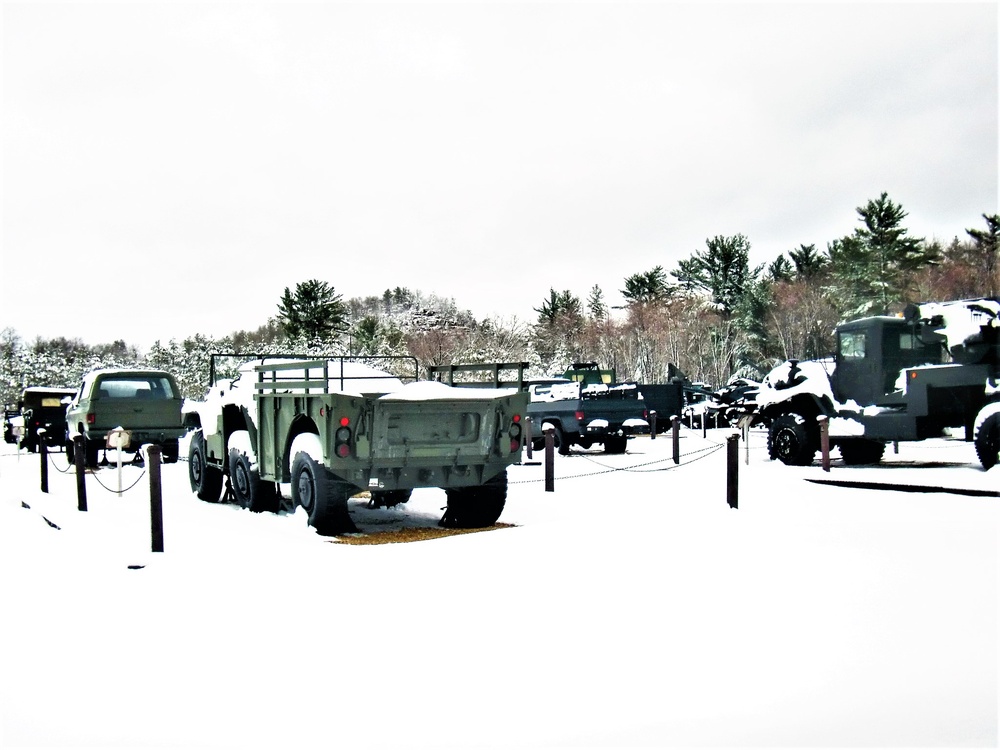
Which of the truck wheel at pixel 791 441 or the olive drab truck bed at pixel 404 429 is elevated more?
the olive drab truck bed at pixel 404 429

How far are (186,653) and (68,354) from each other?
263 ft

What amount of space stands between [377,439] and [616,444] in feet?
43.6

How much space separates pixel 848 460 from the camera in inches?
763

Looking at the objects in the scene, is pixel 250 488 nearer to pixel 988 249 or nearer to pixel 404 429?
pixel 404 429

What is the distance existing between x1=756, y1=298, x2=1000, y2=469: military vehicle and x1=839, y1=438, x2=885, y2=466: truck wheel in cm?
2

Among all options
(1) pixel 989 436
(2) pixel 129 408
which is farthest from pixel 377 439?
(2) pixel 129 408

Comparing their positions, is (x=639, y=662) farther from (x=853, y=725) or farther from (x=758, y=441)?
(x=758, y=441)

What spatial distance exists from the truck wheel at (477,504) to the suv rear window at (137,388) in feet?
38.1

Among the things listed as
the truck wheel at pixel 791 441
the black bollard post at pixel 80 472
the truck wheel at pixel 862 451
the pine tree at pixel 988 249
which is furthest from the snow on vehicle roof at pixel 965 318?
the pine tree at pixel 988 249

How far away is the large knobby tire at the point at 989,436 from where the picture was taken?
1577cm

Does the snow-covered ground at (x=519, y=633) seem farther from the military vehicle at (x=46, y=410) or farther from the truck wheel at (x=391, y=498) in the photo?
the military vehicle at (x=46, y=410)

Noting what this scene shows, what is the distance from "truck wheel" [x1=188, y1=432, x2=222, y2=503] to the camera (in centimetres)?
1378

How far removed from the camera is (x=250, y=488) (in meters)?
12.1

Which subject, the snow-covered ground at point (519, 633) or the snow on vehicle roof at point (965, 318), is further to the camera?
the snow on vehicle roof at point (965, 318)
